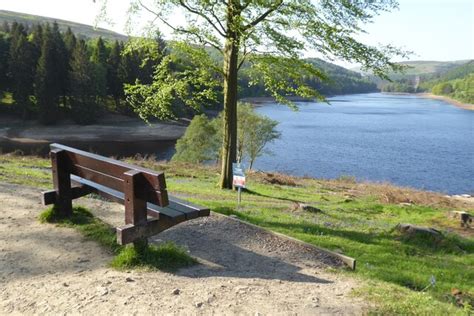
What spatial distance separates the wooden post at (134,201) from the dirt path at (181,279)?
0.69 meters

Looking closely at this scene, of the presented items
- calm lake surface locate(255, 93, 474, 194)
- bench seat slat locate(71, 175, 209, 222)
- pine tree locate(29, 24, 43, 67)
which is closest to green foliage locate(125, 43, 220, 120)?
bench seat slat locate(71, 175, 209, 222)

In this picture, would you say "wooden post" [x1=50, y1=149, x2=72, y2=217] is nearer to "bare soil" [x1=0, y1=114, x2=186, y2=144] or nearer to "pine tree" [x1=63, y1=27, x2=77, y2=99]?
"bare soil" [x1=0, y1=114, x2=186, y2=144]

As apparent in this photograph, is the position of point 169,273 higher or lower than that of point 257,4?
lower

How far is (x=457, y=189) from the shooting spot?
3575cm

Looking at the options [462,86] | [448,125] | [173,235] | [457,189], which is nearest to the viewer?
[173,235]

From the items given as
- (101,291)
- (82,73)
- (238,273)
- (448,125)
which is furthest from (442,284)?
(448,125)

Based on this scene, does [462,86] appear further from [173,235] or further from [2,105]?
[173,235]

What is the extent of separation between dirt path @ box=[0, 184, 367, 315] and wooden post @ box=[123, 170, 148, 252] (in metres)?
0.69

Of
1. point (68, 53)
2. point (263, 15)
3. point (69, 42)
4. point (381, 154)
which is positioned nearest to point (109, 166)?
point (263, 15)

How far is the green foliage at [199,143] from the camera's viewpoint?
141ft

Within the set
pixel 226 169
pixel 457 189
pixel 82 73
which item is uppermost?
pixel 82 73

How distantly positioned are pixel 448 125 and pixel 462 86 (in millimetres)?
102572

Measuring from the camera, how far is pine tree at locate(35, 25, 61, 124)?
2415 inches

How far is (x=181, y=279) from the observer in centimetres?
553
